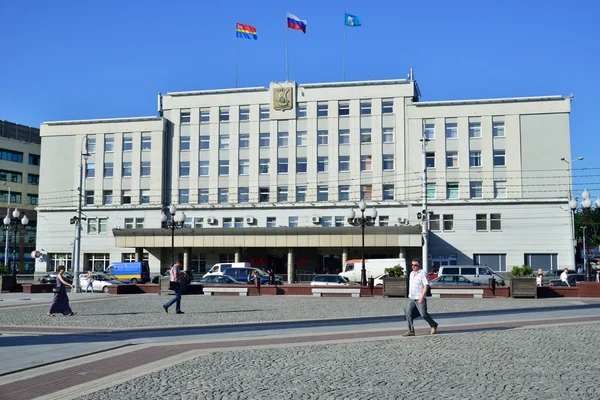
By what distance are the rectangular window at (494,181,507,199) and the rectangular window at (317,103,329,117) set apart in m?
18.2

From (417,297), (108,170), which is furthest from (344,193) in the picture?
(417,297)

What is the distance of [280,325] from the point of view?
19.3 meters

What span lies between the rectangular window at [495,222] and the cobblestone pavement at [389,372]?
49650 mm

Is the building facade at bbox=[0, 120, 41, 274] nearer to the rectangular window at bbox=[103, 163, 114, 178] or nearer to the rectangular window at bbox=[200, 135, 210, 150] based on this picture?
the rectangular window at bbox=[103, 163, 114, 178]

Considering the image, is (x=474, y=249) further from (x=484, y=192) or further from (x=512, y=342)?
(x=512, y=342)

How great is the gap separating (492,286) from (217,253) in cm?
4131

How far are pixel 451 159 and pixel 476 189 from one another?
3761mm

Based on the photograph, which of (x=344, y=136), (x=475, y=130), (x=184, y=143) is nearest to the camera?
(x=475, y=130)

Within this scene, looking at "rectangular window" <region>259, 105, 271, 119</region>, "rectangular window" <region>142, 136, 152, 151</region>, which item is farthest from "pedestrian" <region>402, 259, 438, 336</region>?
"rectangular window" <region>142, 136, 152, 151</region>

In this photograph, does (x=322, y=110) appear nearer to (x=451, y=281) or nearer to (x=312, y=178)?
(x=312, y=178)

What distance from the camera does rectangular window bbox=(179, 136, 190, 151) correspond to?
71312 mm

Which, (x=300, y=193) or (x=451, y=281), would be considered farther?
(x=300, y=193)

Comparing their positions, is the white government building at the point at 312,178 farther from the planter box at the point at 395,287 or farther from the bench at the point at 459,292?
the planter box at the point at 395,287

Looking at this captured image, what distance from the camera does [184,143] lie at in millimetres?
71438
